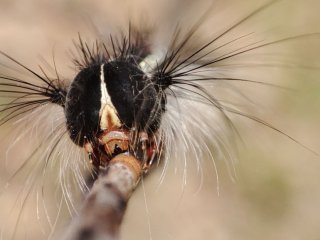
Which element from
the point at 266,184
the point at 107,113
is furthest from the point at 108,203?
the point at 266,184

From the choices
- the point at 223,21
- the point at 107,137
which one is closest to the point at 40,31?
the point at 223,21

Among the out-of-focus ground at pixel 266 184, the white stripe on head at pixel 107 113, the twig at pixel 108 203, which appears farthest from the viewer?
the out-of-focus ground at pixel 266 184

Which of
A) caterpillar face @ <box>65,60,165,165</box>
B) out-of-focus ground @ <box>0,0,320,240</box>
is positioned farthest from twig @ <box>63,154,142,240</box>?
out-of-focus ground @ <box>0,0,320,240</box>

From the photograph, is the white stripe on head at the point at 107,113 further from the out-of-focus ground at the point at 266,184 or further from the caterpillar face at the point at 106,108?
the out-of-focus ground at the point at 266,184

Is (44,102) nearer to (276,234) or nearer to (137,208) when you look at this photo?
(137,208)

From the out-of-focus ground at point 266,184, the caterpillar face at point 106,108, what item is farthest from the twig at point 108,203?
the out-of-focus ground at point 266,184

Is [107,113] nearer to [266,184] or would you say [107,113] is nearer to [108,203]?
[108,203]

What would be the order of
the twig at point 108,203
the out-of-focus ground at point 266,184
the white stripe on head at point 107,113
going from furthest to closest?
the out-of-focus ground at point 266,184 → the white stripe on head at point 107,113 → the twig at point 108,203

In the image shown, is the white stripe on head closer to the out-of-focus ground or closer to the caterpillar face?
the caterpillar face
